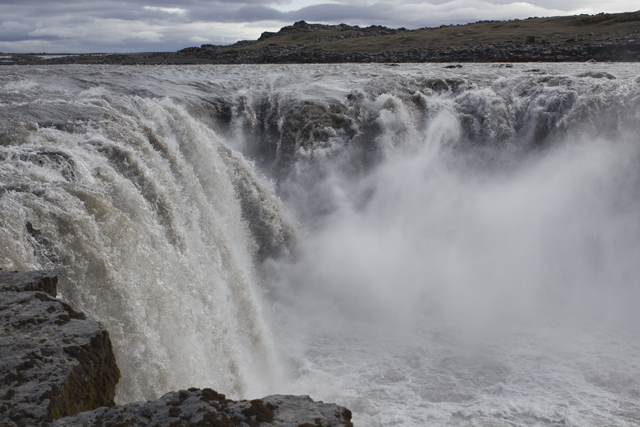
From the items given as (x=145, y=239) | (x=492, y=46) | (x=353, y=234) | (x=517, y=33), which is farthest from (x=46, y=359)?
(x=517, y=33)

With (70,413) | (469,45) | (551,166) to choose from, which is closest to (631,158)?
(551,166)

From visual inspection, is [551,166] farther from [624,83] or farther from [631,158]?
[624,83]

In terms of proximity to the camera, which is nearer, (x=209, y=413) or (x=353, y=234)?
(x=209, y=413)

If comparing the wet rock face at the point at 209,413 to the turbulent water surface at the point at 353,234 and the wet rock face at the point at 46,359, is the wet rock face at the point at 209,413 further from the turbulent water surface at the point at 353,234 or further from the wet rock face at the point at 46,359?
the turbulent water surface at the point at 353,234

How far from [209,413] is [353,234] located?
944 cm

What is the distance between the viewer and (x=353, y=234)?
12.5 meters

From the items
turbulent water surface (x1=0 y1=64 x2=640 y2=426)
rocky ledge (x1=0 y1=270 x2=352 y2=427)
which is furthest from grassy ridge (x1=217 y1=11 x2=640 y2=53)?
rocky ledge (x1=0 y1=270 x2=352 y2=427)

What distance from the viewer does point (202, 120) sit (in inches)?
548

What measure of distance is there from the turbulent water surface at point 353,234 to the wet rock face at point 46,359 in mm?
1263

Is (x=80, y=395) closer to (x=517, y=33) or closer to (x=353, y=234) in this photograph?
(x=353, y=234)

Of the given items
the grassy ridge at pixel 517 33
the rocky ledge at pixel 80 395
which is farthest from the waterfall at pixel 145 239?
the grassy ridge at pixel 517 33

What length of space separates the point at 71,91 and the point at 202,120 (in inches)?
126

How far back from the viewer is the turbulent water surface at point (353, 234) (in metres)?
6.34

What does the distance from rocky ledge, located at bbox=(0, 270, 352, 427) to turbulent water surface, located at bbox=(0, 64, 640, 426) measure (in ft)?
5.35
